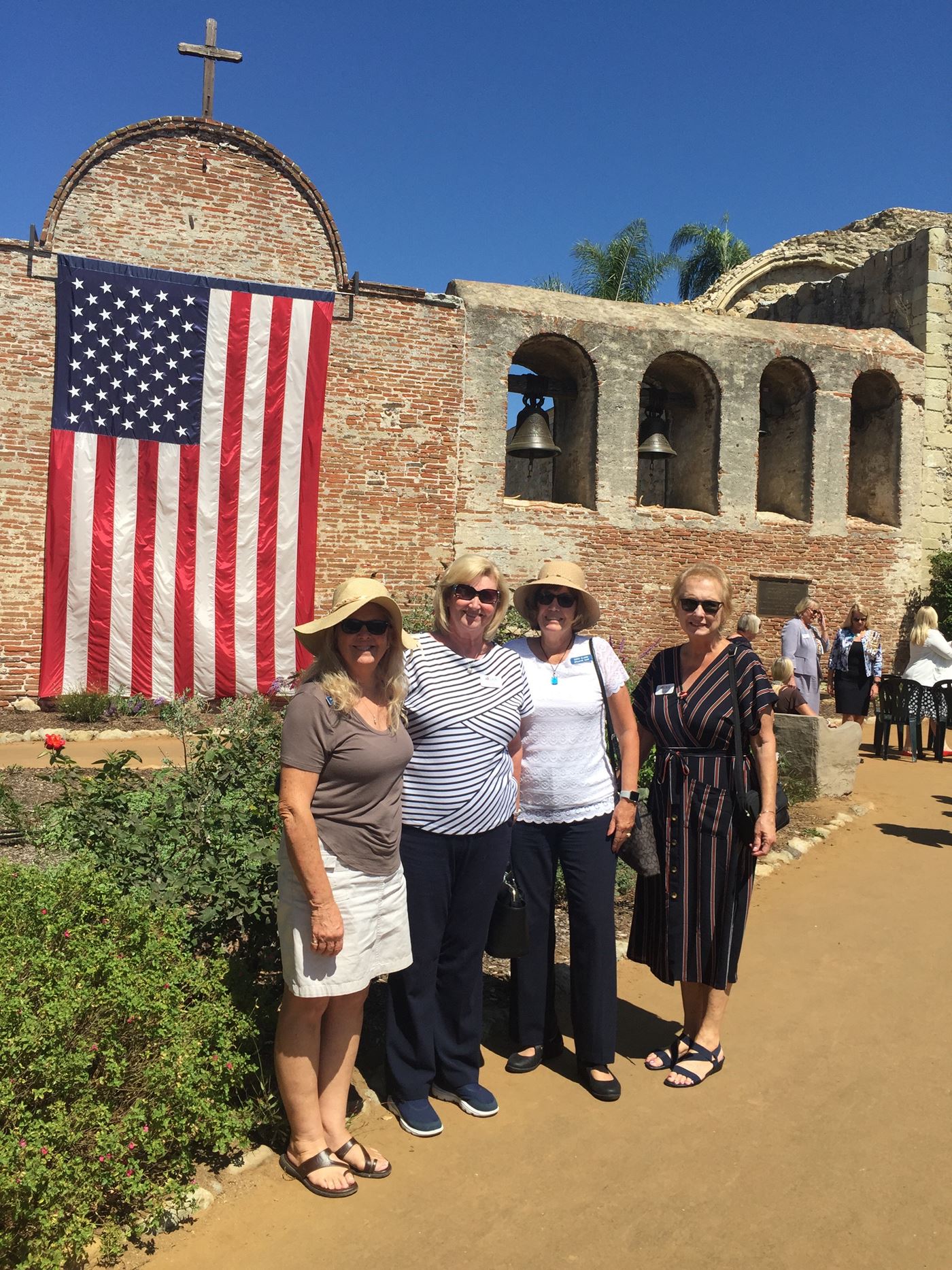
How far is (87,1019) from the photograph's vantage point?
9.22ft

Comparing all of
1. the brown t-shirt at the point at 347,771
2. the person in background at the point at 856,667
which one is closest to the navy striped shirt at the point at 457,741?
the brown t-shirt at the point at 347,771

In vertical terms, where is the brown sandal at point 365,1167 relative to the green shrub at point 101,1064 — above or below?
below

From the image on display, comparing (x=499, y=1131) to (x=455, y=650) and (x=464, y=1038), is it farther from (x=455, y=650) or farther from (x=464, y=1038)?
(x=455, y=650)

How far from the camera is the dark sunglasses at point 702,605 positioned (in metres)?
3.71

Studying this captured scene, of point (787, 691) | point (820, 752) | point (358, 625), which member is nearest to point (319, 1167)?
point (358, 625)

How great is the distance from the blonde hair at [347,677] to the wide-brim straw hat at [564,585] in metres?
0.68

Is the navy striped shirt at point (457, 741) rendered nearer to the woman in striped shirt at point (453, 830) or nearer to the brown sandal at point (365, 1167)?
the woman in striped shirt at point (453, 830)

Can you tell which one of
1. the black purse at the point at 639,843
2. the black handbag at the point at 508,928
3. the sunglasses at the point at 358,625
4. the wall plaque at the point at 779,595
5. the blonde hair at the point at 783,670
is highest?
the wall plaque at the point at 779,595

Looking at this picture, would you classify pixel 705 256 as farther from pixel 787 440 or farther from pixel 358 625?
pixel 358 625

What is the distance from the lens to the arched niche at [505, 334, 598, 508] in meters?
14.0

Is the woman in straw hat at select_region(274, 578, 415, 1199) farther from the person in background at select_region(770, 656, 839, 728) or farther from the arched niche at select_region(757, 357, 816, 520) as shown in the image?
the arched niche at select_region(757, 357, 816, 520)

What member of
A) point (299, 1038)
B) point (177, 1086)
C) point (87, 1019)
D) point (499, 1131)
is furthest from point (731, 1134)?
point (87, 1019)

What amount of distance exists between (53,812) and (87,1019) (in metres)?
1.31

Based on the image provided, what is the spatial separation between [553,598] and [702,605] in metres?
0.60
